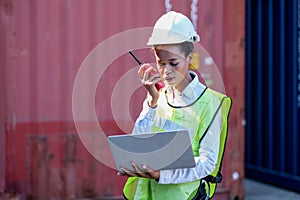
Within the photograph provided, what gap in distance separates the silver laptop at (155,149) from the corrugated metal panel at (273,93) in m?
4.64

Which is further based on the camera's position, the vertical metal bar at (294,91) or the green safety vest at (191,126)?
the vertical metal bar at (294,91)

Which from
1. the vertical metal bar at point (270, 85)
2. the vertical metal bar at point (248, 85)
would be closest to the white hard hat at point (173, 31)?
the vertical metal bar at point (270, 85)

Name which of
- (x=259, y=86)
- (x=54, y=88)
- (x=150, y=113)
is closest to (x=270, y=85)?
(x=259, y=86)

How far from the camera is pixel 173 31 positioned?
216 centimetres

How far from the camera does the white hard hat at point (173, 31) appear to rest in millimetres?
2160

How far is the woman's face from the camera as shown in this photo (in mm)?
2186

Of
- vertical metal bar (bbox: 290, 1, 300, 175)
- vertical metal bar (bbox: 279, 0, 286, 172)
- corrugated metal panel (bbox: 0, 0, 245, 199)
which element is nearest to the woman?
corrugated metal panel (bbox: 0, 0, 245, 199)

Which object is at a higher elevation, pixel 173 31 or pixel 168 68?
pixel 173 31

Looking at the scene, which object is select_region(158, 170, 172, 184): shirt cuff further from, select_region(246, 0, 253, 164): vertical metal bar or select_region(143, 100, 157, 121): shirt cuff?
select_region(246, 0, 253, 164): vertical metal bar

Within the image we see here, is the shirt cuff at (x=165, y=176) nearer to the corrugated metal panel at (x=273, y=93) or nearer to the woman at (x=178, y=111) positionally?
the woman at (x=178, y=111)

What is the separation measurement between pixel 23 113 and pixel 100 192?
38.4 inches

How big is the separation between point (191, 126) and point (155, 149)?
188mm

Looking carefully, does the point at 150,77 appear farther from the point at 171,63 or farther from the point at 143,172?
the point at 143,172

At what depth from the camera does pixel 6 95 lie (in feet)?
15.6
